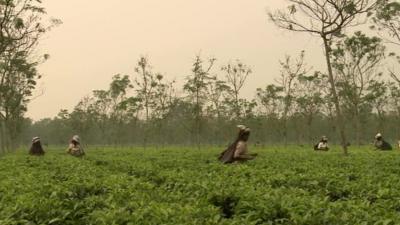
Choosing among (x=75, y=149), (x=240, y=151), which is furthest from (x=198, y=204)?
(x=75, y=149)

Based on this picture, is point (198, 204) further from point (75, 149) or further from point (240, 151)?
point (75, 149)

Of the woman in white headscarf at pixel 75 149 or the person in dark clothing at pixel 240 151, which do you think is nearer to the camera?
the person in dark clothing at pixel 240 151

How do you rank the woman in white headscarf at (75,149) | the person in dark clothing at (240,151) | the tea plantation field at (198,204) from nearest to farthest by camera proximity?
the tea plantation field at (198,204)
the person in dark clothing at (240,151)
the woman in white headscarf at (75,149)

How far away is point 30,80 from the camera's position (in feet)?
158

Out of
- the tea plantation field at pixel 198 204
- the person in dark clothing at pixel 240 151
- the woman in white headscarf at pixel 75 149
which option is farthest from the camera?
the woman in white headscarf at pixel 75 149

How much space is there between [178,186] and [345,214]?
4.09m

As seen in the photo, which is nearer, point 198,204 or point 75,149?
point 198,204

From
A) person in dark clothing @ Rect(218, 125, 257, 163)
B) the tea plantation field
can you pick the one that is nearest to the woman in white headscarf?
person in dark clothing @ Rect(218, 125, 257, 163)

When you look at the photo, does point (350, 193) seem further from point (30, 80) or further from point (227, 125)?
point (227, 125)

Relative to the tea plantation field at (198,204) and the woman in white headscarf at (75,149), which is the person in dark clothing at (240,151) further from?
the woman in white headscarf at (75,149)

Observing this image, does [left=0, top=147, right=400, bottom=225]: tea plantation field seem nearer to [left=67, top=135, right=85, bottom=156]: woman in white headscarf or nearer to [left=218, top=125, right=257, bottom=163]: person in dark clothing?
[left=218, top=125, right=257, bottom=163]: person in dark clothing

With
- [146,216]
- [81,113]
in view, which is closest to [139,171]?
[146,216]

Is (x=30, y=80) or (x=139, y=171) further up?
(x=30, y=80)

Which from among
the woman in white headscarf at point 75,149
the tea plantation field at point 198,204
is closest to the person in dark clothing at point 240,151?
the tea plantation field at point 198,204
